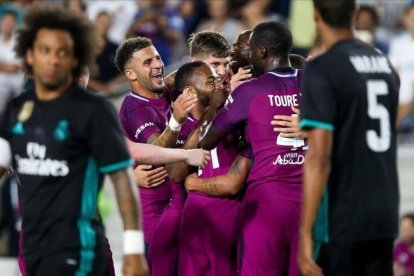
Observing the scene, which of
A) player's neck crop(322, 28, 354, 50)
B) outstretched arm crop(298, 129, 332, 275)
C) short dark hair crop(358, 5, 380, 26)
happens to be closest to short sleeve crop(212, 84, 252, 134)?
player's neck crop(322, 28, 354, 50)

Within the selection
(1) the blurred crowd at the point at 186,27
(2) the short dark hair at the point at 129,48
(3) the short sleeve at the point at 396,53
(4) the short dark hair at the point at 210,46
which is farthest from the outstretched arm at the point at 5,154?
(3) the short sleeve at the point at 396,53

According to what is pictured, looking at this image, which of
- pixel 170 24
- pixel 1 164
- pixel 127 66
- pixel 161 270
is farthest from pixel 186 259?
pixel 170 24

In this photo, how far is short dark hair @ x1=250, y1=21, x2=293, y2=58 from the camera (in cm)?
680

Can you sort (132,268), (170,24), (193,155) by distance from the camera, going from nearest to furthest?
(132,268), (193,155), (170,24)

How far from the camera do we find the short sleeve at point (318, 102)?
5121 mm

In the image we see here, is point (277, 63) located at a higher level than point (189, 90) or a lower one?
higher

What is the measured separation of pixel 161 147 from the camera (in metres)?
6.93

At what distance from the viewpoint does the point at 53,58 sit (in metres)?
5.15

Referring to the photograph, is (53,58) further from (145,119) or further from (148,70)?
(148,70)

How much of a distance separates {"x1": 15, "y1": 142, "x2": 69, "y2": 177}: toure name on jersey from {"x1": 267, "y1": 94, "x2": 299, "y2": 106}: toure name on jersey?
72.6 inches

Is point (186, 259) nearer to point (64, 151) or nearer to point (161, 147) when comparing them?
point (161, 147)

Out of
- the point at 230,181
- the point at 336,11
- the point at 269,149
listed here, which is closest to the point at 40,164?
the point at 336,11

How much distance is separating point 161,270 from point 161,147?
3.91 feet

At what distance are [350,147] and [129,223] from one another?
1119 millimetres
